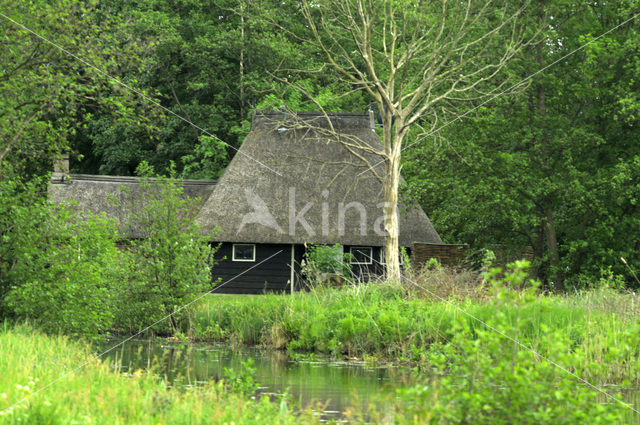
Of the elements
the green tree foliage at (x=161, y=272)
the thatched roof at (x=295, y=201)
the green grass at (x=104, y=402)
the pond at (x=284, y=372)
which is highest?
the thatched roof at (x=295, y=201)

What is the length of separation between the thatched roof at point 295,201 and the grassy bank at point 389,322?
A: 25.7 feet

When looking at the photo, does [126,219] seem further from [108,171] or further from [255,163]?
[108,171]

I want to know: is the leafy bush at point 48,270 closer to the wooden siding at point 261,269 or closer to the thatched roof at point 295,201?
the thatched roof at point 295,201

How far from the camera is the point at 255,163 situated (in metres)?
27.9

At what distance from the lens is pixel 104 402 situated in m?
7.77

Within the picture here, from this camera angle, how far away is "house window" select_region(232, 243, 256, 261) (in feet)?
87.9

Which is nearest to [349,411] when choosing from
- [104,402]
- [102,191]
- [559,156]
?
[104,402]

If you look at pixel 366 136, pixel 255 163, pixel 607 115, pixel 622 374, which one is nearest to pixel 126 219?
pixel 255 163

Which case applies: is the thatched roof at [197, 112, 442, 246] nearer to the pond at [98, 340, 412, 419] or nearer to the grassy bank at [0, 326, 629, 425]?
the pond at [98, 340, 412, 419]

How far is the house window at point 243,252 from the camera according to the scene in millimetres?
26781

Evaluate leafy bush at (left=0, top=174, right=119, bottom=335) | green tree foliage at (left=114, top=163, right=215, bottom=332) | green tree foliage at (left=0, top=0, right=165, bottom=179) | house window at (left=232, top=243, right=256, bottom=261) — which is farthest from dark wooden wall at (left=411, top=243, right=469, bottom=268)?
leafy bush at (left=0, top=174, right=119, bottom=335)

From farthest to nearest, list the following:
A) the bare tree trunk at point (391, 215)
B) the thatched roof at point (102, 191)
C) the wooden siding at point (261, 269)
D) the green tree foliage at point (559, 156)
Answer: the thatched roof at point (102, 191) < the wooden siding at point (261, 269) < the green tree foliage at point (559, 156) < the bare tree trunk at point (391, 215)

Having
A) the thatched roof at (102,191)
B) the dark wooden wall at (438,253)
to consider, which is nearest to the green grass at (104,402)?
the dark wooden wall at (438,253)

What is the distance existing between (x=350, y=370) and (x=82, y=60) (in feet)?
24.0
